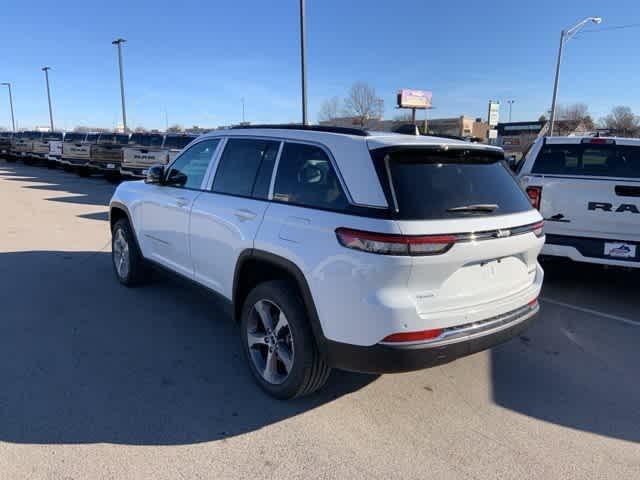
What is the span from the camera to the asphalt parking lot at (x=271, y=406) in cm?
271

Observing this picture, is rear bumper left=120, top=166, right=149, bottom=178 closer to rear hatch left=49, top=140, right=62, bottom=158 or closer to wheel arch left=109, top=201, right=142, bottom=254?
rear hatch left=49, top=140, right=62, bottom=158

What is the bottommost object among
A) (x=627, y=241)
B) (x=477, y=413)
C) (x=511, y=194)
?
(x=477, y=413)

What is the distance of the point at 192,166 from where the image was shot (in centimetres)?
455

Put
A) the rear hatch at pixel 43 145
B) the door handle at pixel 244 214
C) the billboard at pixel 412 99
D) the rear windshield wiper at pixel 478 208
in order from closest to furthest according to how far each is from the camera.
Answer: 1. the rear windshield wiper at pixel 478 208
2. the door handle at pixel 244 214
3. the rear hatch at pixel 43 145
4. the billboard at pixel 412 99

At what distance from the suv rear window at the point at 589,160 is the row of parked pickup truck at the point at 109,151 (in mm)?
9234

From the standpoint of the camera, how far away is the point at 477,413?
3246 millimetres

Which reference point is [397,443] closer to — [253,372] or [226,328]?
[253,372]

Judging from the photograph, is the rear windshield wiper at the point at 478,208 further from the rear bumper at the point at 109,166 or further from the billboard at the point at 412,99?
the billboard at the point at 412,99

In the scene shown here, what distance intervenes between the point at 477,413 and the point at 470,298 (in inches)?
35.2

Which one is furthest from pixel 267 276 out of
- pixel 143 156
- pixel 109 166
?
pixel 109 166

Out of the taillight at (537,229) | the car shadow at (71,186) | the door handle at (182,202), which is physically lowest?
the car shadow at (71,186)

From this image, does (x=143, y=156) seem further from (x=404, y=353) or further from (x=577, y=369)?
(x=404, y=353)

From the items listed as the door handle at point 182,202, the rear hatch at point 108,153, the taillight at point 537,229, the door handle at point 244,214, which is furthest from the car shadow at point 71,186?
the taillight at point 537,229

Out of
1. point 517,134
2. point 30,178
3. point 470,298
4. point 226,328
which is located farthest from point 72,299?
point 517,134
